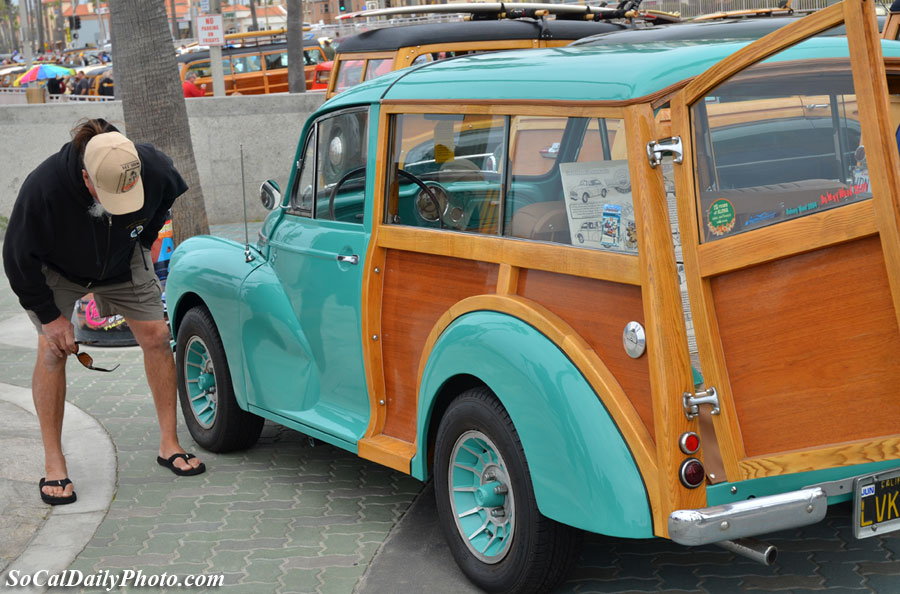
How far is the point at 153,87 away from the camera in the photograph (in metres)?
9.90

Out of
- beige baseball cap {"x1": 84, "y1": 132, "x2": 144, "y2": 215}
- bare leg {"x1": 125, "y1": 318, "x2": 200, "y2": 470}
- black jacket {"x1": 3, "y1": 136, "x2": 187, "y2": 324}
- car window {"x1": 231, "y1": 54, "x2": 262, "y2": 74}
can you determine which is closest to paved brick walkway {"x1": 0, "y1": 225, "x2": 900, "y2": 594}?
bare leg {"x1": 125, "y1": 318, "x2": 200, "y2": 470}

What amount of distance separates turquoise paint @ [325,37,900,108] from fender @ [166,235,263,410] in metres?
1.28

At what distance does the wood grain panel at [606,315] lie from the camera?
11.3 feet

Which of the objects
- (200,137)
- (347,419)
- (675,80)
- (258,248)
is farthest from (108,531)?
(200,137)

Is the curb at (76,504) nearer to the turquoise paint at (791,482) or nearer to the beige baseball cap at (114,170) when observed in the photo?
the beige baseball cap at (114,170)

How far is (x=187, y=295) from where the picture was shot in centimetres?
608

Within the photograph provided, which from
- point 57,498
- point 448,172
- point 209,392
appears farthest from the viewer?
point 209,392

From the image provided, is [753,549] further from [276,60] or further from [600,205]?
[276,60]

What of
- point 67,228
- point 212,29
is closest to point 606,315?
point 67,228

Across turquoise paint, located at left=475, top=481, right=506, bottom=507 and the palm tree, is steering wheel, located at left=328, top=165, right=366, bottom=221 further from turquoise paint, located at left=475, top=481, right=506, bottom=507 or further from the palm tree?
the palm tree

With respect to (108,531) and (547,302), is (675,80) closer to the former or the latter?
(547,302)

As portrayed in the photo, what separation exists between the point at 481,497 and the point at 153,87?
7.02 m

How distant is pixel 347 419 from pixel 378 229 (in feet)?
2.87

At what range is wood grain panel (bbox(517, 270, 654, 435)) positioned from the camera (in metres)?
3.45
